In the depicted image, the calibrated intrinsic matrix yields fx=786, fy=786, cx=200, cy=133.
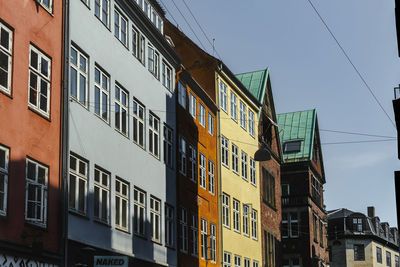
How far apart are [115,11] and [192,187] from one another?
11.0 m

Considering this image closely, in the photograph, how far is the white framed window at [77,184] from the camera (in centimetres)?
2297

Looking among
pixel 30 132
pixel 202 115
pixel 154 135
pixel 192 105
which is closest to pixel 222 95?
pixel 202 115

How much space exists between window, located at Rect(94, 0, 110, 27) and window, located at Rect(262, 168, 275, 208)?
26090mm

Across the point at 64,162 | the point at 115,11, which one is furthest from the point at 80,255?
the point at 115,11

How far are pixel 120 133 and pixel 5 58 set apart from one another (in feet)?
27.3

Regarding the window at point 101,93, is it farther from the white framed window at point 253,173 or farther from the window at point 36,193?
the white framed window at point 253,173

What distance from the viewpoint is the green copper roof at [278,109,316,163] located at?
6412 cm

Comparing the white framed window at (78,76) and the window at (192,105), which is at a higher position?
the window at (192,105)

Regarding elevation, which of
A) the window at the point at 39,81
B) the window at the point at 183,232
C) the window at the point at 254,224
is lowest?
the window at the point at 183,232

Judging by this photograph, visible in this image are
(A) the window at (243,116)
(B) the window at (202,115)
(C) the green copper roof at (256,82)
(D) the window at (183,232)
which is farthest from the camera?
(C) the green copper roof at (256,82)

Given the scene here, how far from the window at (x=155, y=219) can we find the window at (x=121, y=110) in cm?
384

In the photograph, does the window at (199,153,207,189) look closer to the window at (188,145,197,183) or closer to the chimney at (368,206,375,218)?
the window at (188,145,197,183)

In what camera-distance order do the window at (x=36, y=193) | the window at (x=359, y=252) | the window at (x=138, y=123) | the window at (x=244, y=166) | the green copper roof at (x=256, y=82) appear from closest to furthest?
the window at (x=36, y=193)
the window at (x=138, y=123)
the window at (x=244, y=166)
the green copper roof at (x=256, y=82)
the window at (x=359, y=252)

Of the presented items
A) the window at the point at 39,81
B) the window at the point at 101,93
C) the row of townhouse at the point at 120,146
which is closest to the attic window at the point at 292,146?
the row of townhouse at the point at 120,146
